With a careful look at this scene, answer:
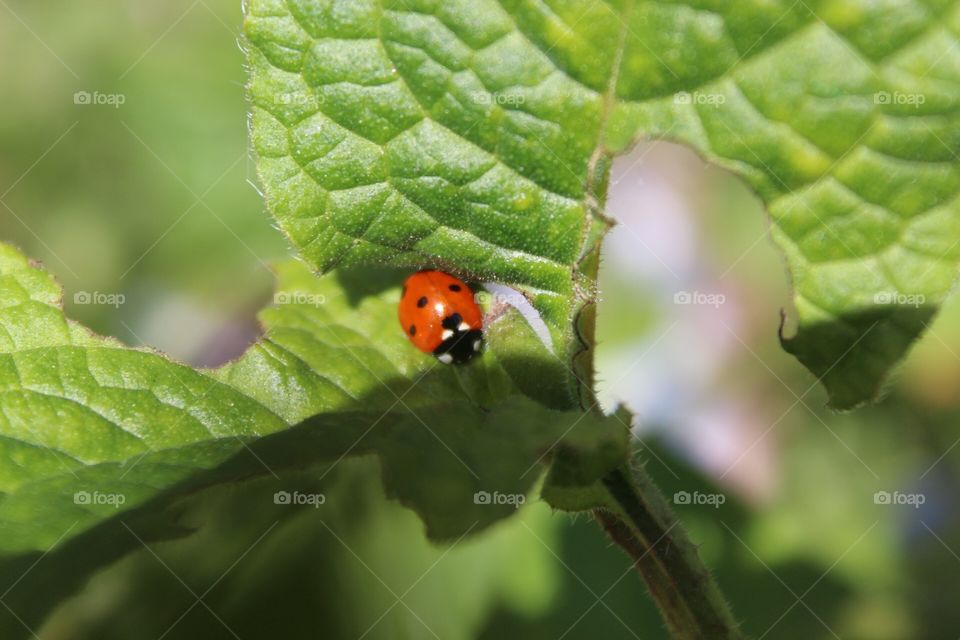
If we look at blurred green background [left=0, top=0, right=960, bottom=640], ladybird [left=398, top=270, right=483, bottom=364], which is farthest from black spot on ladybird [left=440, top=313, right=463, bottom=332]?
blurred green background [left=0, top=0, right=960, bottom=640]

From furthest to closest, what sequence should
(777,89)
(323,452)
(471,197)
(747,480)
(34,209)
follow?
(34,209)
(747,480)
(471,197)
(777,89)
(323,452)

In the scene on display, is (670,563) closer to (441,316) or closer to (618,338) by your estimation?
(441,316)

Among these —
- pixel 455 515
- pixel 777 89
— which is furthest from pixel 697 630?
pixel 777 89

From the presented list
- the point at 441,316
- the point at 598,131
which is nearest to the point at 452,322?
the point at 441,316

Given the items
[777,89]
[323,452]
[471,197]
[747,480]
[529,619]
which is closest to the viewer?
[323,452]

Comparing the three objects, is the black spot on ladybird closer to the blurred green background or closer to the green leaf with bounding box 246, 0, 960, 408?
the green leaf with bounding box 246, 0, 960, 408

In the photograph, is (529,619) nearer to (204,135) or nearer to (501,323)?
(501,323)
